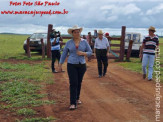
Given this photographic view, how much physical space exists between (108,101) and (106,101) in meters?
0.05

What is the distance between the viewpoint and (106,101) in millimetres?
6961

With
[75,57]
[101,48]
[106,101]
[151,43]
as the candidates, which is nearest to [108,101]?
[106,101]

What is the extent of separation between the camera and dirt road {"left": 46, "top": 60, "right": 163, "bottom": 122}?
565cm

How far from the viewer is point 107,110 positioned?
614 centimetres

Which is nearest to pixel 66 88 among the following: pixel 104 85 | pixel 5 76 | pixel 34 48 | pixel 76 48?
pixel 104 85

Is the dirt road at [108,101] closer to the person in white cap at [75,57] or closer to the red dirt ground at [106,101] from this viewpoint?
the red dirt ground at [106,101]

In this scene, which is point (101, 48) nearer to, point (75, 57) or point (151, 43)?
point (151, 43)

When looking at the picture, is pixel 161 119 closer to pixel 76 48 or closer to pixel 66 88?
pixel 76 48

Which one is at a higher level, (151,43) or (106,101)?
(151,43)

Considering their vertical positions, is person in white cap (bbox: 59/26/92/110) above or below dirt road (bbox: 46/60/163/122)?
above

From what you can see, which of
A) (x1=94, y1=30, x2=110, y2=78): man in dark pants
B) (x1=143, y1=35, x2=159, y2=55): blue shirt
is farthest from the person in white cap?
(x1=94, y1=30, x2=110, y2=78): man in dark pants

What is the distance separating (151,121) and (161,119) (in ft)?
0.76

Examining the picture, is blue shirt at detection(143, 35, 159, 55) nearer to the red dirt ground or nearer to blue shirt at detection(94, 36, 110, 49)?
the red dirt ground

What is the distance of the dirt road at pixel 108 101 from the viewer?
18.5 ft
